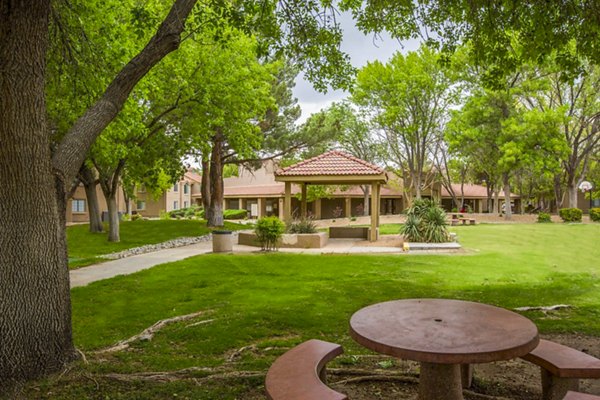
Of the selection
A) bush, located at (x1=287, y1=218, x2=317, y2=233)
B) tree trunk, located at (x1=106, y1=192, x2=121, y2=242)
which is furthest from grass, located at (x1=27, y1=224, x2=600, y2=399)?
tree trunk, located at (x1=106, y1=192, x2=121, y2=242)

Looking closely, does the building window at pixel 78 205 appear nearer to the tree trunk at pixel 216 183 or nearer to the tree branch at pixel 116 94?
the tree trunk at pixel 216 183

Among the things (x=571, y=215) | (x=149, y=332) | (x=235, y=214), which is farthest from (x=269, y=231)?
(x=235, y=214)

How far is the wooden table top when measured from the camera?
9.36ft

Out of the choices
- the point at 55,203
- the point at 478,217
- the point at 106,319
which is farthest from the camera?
the point at 478,217

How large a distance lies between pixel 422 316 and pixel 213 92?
1446 cm

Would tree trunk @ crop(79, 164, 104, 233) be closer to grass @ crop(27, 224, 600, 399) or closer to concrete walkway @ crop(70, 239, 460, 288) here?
concrete walkway @ crop(70, 239, 460, 288)

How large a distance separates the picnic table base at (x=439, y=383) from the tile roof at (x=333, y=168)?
14.4 metres

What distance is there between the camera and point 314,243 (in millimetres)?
16219

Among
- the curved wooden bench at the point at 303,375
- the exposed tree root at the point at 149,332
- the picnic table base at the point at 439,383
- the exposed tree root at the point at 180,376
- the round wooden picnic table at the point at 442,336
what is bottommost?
the exposed tree root at the point at 149,332

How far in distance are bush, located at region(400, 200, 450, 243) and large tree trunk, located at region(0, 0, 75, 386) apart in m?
14.5

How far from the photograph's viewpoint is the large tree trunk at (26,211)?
146 inches

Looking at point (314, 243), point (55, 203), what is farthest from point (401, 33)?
point (314, 243)

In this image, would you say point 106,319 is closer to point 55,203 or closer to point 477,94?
point 55,203

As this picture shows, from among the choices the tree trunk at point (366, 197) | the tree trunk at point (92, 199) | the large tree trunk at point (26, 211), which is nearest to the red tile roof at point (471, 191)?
the tree trunk at point (366, 197)
